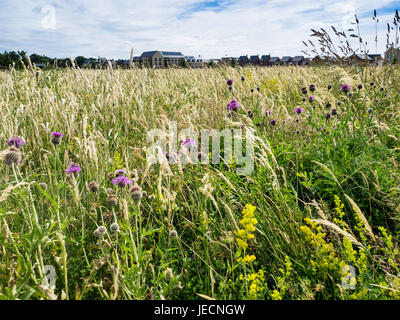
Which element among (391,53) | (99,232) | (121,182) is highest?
(391,53)

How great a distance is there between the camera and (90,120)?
3.09m

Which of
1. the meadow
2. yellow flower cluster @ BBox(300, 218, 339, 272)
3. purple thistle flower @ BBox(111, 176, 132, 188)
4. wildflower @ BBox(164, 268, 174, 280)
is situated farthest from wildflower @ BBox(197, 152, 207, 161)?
wildflower @ BBox(164, 268, 174, 280)

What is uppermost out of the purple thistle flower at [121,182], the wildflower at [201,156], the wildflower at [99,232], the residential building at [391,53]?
the residential building at [391,53]

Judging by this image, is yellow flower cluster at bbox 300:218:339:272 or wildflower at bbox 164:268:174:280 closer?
wildflower at bbox 164:268:174:280

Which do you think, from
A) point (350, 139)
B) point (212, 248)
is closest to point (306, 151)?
point (350, 139)

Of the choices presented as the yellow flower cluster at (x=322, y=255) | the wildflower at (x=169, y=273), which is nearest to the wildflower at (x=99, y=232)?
the wildflower at (x=169, y=273)

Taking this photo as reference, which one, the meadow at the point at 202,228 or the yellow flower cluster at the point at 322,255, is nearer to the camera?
the meadow at the point at 202,228

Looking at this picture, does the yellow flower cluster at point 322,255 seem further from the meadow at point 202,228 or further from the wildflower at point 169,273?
the wildflower at point 169,273

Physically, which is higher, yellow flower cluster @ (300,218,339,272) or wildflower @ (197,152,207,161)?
wildflower @ (197,152,207,161)

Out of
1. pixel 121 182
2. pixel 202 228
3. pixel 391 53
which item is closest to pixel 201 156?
pixel 202 228

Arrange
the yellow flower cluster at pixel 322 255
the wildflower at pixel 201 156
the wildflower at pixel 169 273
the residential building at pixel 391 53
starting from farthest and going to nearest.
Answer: the residential building at pixel 391 53
the wildflower at pixel 201 156
the yellow flower cluster at pixel 322 255
the wildflower at pixel 169 273

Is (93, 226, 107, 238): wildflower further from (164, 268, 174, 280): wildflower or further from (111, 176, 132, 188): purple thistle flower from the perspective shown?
(164, 268, 174, 280): wildflower

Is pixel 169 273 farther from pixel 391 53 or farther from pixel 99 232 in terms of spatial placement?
pixel 391 53
